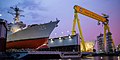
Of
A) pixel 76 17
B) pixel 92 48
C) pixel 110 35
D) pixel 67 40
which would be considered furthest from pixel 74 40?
pixel 110 35

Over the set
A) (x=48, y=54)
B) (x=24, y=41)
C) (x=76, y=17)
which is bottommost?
(x=48, y=54)

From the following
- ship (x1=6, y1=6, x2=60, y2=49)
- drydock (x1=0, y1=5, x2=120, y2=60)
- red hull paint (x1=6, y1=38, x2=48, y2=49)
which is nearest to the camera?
drydock (x1=0, y1=5, x2=120, y2=60)

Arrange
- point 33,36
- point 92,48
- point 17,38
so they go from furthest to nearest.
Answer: point 92,48
point 17,38
point 33,36

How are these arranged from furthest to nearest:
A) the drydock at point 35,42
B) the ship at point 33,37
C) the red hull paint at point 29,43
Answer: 1. the ship at point 33,37
2. the red hull paint at point 29,43
3. the drydock at point 35,42

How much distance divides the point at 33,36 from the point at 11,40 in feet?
36.9

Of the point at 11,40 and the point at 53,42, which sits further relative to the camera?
the point at 53,42

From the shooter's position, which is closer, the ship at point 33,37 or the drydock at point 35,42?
the drydock at point 35,42

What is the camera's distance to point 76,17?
265ft

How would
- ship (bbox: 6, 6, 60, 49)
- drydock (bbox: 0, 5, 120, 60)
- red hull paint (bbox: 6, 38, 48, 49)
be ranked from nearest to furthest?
drydock (bbox: 0, 5, 120, 60)
red hull paint (bbox: 6, 38, 48, 49)
ship (bbox: 6, 6, 60, 49)

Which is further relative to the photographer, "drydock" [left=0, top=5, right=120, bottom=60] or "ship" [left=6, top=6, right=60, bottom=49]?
"ship" [left=6, top=6, right=60, bottom=49]

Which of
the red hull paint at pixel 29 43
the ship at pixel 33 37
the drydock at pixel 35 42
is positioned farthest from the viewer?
the ship at pixel 33 37

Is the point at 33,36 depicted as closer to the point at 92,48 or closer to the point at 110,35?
the point at 92,48

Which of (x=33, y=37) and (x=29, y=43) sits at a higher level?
(x=33, y=37)

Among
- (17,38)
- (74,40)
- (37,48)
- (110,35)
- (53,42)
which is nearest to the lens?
(37,48)
